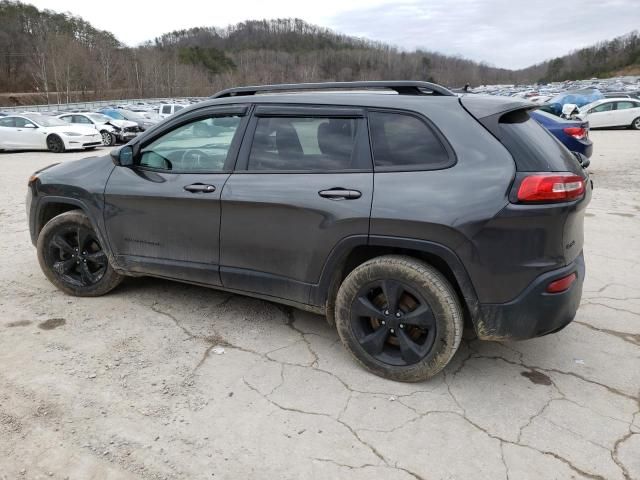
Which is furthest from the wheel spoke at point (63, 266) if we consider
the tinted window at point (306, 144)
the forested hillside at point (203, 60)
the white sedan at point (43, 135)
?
the forested hillside at point (203, 60)

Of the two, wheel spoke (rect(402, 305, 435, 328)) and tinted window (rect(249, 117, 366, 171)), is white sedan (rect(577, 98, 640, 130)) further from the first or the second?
wheel spoke (rect(402, 305, 435, 328))

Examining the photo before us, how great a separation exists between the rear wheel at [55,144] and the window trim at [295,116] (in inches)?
644

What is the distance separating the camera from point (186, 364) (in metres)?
3.25

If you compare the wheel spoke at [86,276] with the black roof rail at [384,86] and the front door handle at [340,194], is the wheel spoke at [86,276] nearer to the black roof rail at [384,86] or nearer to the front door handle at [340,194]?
the black roof rail at [384,86]

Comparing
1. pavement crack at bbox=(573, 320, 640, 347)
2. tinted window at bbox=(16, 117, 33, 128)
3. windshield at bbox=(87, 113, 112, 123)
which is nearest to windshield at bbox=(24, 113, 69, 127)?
tinted window at bbox=(16, 117, 33, 128)

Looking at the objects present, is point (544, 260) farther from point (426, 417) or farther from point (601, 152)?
point (601, 152)

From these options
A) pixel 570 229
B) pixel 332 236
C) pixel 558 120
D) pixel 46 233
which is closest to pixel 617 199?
pixel 558 120

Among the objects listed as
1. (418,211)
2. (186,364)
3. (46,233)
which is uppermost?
(418,211)

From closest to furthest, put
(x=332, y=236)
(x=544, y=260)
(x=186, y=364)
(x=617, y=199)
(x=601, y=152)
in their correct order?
(x=544, y=260), (x=332, y=236), (x=186, y=364), (x=617, y=199), (x=601, y=152)

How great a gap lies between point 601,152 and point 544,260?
13845mm

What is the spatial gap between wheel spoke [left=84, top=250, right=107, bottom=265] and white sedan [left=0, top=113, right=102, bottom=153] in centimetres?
1495

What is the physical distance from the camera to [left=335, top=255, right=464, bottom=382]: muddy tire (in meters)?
2.79

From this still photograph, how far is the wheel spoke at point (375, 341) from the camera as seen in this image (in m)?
3.03

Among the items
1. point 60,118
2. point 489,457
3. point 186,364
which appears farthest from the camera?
point 60,118
